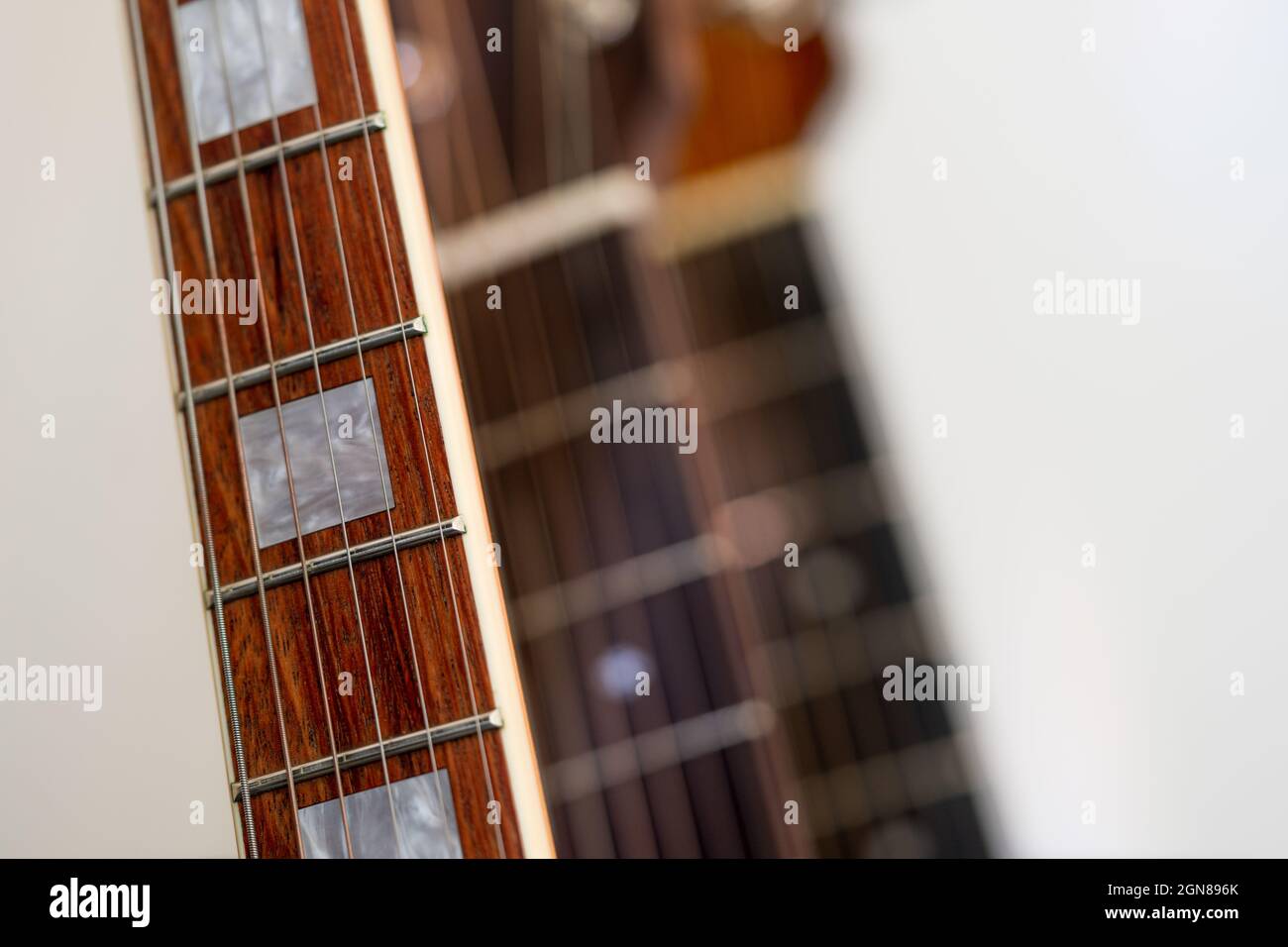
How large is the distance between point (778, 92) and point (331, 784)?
147 cm

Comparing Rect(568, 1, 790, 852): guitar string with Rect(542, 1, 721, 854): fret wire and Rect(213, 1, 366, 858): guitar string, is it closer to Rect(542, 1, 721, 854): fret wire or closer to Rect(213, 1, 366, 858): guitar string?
Rect(542, 1, 721, 854): fret wire

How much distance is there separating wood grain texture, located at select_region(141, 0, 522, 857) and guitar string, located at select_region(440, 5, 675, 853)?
639 mm

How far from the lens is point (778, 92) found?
2027 millimetres

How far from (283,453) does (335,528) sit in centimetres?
7

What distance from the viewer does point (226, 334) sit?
938mm

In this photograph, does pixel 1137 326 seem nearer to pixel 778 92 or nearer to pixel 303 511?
pixel 778 92

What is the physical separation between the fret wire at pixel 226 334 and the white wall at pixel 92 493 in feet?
0.14

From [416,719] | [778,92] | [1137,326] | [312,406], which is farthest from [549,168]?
[1137,326]

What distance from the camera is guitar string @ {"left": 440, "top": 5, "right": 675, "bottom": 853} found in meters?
1.58

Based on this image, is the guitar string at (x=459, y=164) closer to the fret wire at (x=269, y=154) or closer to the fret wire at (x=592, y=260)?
the fret wire at (x=592, y=260)

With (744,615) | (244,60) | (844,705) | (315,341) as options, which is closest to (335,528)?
(315,341)

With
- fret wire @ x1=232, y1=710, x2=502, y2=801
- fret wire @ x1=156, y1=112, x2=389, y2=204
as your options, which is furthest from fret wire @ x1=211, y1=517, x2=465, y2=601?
fret wire @ x1=156, y1=112, x2=389, y2=204

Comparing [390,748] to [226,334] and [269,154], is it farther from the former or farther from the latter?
[269,154]
